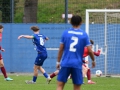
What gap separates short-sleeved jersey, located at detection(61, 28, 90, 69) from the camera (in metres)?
10.2

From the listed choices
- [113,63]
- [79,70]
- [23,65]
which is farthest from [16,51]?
[79,70]

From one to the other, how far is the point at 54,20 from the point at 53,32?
1.91m

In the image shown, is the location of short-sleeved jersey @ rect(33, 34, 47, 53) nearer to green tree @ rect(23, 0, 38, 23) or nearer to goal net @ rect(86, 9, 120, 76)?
goal net @ rect(86, 9, 120, 76)

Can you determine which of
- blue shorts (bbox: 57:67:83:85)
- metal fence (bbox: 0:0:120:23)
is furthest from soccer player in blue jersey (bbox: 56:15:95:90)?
metal fence (bbox: 0:0:120:23)

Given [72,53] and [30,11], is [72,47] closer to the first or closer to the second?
[72,53]

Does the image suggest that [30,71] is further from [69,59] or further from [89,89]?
[69,59]

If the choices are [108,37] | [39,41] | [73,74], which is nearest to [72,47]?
[73,74]

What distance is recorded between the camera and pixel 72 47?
33.6 feet

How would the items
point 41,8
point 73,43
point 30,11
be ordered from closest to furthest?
1. point 73,43
2. point 30,11
3. point 41,8

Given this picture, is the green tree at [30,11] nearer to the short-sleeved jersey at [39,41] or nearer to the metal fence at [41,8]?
the metal fence at [41,8]

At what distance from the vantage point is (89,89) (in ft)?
47.8

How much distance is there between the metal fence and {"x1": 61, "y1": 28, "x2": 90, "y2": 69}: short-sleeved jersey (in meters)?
13.2

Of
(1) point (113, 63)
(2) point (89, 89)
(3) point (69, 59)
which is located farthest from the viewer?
(1) point (113, 63)

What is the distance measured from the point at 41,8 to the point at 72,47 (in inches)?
588
